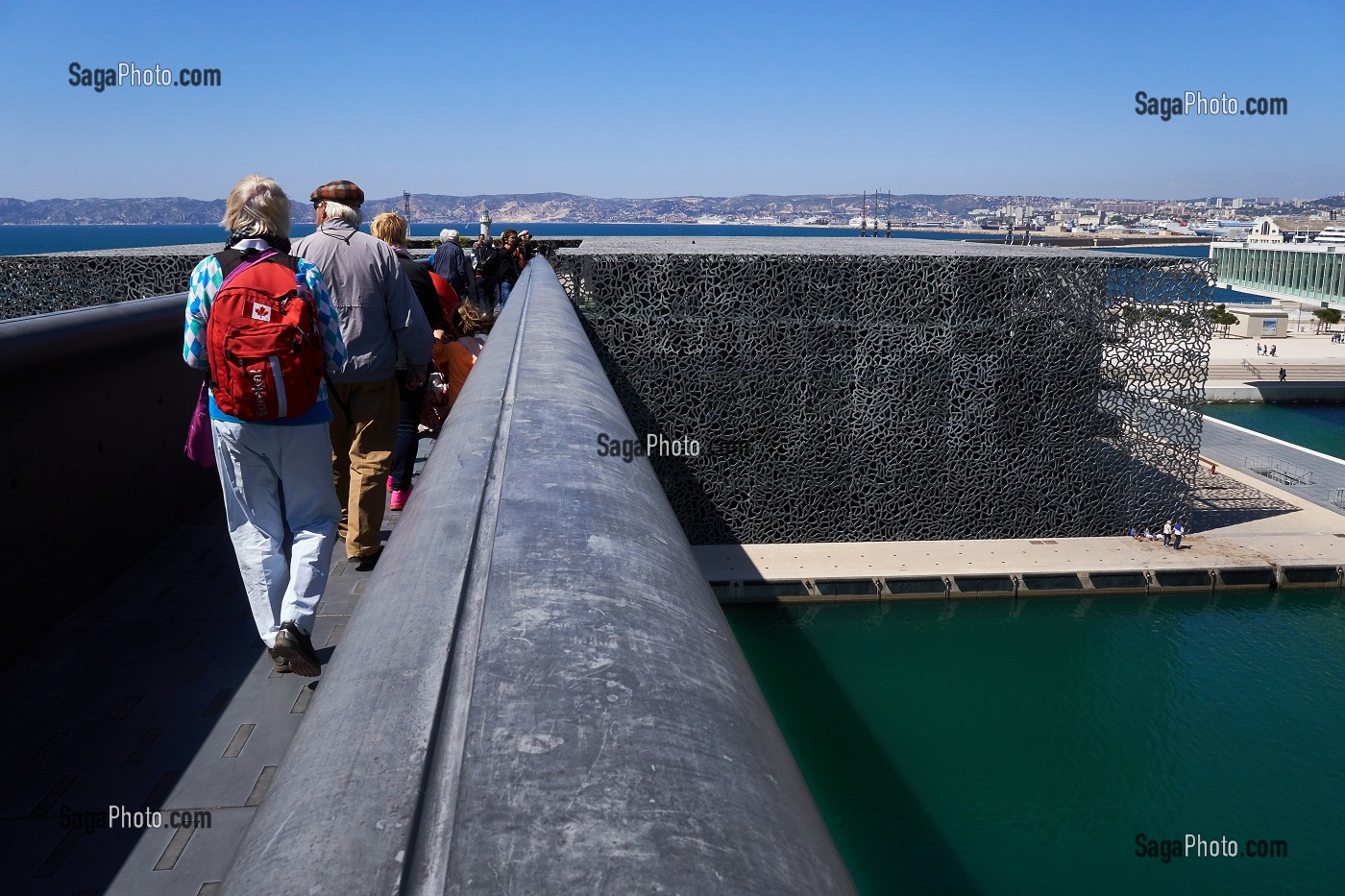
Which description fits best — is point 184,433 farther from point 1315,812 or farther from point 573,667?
point 1315,812

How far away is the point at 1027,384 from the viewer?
17.2m

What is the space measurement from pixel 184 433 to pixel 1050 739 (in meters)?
11.2

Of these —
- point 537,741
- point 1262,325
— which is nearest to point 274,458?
point 537,741

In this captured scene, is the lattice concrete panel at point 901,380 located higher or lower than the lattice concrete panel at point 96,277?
lower

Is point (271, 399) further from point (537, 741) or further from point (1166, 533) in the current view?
point (1166, 533)

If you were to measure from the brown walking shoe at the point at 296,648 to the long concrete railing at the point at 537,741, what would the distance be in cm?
175

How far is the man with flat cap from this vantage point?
415 cm

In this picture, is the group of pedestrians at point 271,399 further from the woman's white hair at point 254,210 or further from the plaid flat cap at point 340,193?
the plaid flat cap at point 340,193

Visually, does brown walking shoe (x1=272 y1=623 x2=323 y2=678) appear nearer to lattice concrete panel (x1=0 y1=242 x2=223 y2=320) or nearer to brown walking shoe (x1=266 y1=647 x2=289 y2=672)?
brown walking shoe (x1=266 y1=647 x2=289 y2=672)

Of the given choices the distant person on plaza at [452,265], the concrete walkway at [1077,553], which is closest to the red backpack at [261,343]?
the distant person on plaza at [452,265]

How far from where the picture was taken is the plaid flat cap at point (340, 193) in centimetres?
434

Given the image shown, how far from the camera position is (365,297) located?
13.8 ft

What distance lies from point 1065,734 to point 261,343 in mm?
12493

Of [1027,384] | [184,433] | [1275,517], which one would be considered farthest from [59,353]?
[1275,517]
